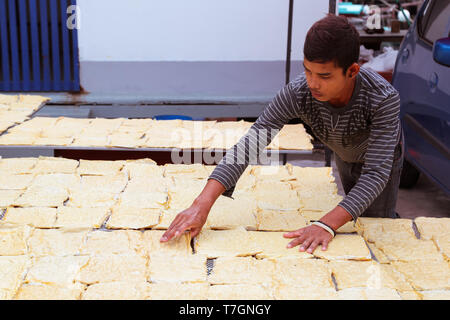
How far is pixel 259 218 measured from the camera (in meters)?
2.63

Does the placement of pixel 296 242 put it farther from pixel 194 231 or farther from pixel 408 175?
pixel 408 175

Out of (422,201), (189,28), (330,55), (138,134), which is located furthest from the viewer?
(189,28)

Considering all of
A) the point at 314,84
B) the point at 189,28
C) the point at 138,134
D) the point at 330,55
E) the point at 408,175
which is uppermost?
the point at 330,55

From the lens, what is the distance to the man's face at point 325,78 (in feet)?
6.76

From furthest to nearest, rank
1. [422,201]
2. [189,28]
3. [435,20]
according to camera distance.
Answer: [189,28] < [422,201] < [435,20]

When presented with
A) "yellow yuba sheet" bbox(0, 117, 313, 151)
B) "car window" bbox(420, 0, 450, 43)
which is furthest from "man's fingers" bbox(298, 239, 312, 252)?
"car window" bbox(420, 0, 450, 43)


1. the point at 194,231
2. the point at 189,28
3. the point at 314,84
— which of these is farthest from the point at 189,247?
the point at 189,28

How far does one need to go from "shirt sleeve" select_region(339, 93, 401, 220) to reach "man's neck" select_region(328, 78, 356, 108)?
0.44 feet

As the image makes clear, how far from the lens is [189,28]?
620 cm

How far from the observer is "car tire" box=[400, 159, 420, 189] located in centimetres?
536

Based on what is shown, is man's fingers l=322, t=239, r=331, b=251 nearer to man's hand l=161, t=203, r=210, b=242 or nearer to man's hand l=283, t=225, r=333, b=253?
man's hand l=283, t=225, r=333, b=253

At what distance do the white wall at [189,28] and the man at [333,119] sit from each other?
3.88 m

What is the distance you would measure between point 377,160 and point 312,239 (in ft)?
1.33
